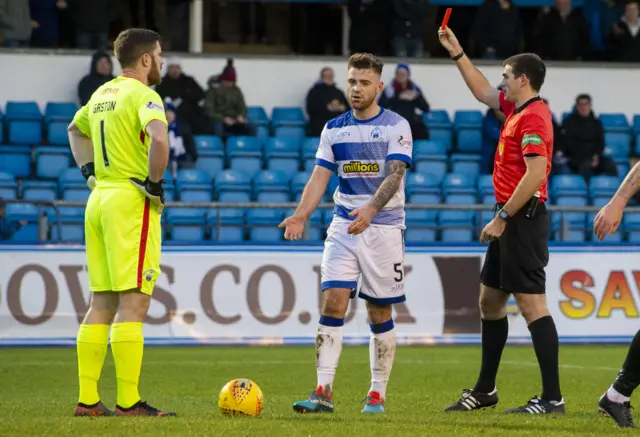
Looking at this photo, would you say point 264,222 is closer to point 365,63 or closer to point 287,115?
point 287,115

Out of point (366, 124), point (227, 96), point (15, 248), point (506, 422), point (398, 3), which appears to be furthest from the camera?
point (398, 3)

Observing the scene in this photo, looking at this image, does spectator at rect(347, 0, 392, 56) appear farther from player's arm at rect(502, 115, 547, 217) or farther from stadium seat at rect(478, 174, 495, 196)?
player's arm at rect(502, 115, 547, 217)

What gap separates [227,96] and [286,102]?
2145 millimetres

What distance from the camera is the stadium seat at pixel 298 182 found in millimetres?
18469

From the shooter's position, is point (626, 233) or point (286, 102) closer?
point (626, 233)

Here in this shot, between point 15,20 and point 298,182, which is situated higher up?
point 15,20

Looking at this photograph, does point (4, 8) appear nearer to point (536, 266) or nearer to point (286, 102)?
point (286, 102)

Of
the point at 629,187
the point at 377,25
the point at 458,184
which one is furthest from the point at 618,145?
the point at 629,187

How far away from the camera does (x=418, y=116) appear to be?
67.6 feet

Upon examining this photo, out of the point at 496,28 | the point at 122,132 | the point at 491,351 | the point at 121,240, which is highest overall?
the point at 496,28

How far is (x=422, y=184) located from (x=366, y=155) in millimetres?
10906

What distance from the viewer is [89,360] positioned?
7.67 m

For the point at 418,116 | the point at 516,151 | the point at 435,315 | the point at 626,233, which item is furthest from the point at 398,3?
the point at 516,151

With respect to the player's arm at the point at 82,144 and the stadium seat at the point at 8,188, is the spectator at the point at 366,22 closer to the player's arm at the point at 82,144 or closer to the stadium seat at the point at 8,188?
the stadium seat at the point at 8,188
